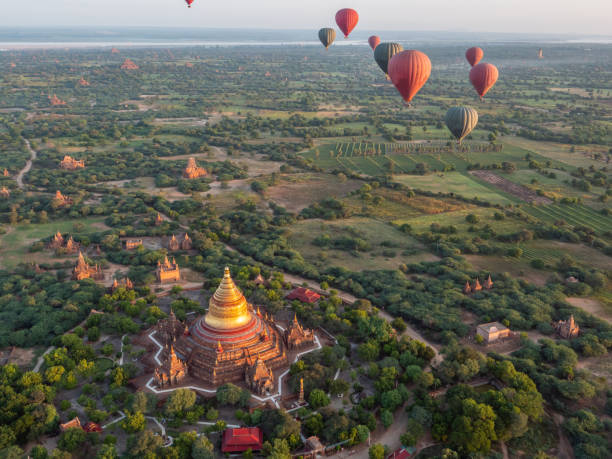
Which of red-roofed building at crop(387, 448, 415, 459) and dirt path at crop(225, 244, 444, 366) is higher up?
dirt path at crop(225, 244, 444, 366)

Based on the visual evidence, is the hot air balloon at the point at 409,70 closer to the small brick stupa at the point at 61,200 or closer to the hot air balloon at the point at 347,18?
the hot air balloon at the point at 347,18

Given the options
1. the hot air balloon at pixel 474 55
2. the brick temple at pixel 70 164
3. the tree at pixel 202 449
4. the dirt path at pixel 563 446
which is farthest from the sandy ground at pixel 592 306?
the brick temple at pixel 70 164

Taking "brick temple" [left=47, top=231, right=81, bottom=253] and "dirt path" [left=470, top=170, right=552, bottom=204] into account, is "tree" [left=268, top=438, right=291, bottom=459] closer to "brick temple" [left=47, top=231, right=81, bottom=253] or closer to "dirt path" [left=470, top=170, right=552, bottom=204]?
"brick temple" [left=47, top=231, right=81, bottom=253]

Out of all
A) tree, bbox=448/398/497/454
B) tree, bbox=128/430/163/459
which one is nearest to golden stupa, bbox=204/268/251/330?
tree, bbox=128/430/163/459

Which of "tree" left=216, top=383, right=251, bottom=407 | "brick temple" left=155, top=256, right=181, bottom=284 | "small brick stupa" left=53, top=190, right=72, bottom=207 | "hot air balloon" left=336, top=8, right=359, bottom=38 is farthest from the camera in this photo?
"hot air balloon" left=336, top=8, right=359, bottom=38

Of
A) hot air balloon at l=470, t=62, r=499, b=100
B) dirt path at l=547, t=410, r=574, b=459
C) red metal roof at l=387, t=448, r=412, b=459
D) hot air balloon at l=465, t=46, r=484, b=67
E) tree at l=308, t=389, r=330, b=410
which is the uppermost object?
hot air balloon at l=465, t=46, r=484, b=67

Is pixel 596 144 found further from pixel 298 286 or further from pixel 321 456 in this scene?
pixel 321 456

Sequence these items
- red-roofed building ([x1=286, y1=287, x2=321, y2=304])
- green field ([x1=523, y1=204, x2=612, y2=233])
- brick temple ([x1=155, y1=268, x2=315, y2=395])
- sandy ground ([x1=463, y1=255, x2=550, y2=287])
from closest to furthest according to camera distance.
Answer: brick temple ([x1=155, y1=268, x2=315, y2=395]) < red-roofed building ([x1=286, y1=287, x2=321, y2=304]) < sandy ground ([x1=463, y1=255, x2=550, y2=287]) < green field ([x1=523, y1=204, x2=612, y2=233])
